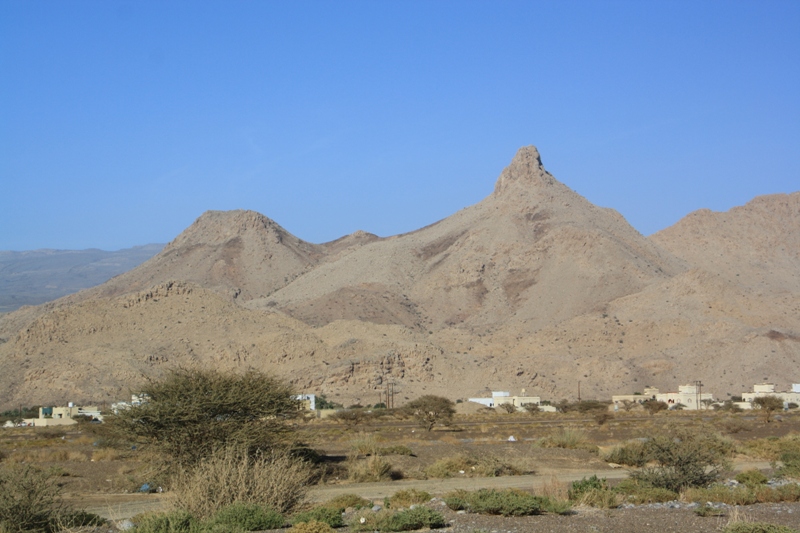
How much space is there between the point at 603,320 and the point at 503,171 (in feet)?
229

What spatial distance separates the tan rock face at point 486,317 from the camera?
95438mm

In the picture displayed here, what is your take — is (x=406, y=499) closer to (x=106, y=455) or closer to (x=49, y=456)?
(x=106, y=455)

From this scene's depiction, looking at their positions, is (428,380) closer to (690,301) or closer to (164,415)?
(690,301)

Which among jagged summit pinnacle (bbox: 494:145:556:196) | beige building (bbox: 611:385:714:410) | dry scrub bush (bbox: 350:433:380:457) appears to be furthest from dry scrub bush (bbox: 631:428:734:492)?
jagged summit pinnacle (bbox: 494:145:556:196)

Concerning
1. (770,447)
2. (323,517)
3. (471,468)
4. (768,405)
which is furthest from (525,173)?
(323,517)

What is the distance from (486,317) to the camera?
130750 mm

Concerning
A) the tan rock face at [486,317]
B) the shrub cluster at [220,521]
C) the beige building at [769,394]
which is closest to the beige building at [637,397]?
the tan rock face at [486,317]

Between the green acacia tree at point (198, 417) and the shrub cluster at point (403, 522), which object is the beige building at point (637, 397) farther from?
the shrub cluster at point (403, 522)

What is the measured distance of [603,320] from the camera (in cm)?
10988

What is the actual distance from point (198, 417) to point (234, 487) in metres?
6.43

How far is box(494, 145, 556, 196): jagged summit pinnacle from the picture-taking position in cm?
17000

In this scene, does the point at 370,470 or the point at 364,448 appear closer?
the point at 370,470

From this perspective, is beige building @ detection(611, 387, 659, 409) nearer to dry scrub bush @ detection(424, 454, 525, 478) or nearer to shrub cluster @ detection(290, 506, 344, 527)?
dry scrub bush @ detection(424, 454, 525, 478)

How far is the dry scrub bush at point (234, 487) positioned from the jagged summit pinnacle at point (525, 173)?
6068 inches
